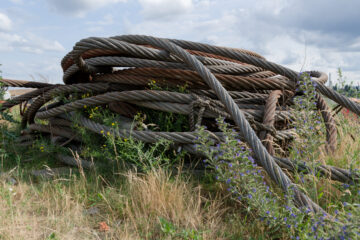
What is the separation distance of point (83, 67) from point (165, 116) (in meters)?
0.94

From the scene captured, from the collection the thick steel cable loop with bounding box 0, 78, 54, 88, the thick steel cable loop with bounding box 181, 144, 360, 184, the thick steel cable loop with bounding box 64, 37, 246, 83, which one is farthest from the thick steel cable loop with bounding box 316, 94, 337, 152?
the thick steel cable loop with bounding box 0, 78, 54, 88

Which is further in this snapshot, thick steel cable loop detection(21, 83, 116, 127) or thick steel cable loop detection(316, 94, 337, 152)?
thick steel cable loop detection(21, 83, 116, 127)

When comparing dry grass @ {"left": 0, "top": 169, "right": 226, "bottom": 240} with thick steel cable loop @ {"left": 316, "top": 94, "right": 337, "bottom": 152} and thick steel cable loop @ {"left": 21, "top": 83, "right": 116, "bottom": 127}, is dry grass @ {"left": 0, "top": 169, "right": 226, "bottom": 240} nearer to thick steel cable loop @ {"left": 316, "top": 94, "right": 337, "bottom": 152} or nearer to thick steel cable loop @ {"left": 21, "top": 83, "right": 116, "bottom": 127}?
thick steel cable loop @ {"left": 21, "top": 83, "right": 116, "bottom": 127}

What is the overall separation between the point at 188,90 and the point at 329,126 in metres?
1.32

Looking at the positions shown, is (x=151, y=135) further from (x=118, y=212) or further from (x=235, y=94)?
(x=235, y=94)

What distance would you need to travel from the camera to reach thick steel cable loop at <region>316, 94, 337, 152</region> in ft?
9.77

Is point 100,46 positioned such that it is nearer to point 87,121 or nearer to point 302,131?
point 87,121

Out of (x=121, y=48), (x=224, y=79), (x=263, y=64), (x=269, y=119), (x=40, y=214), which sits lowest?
(x=40, y=214)

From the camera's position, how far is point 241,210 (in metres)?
2.39

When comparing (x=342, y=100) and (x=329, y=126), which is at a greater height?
(x=342, y=100)

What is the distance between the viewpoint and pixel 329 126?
307 centimetres

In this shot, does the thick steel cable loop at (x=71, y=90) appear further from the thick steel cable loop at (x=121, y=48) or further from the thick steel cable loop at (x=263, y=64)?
the thick steel cable loop at (x=263, y=64)

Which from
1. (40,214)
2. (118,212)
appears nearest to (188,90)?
(118,212)

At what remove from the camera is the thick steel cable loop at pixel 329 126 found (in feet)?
9.77
